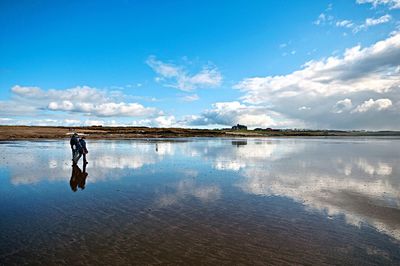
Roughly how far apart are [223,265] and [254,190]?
301 inches

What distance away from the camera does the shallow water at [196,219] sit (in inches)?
273

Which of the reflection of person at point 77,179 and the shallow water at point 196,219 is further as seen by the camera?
the reflection of person at point 77,179

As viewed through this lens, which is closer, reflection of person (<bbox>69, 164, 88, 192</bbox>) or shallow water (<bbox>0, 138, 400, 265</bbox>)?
shallow water (<bbox>0, 138, 400, 265</bbox>)

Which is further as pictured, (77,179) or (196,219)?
(77,179)

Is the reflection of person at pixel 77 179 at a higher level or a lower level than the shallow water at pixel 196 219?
higher

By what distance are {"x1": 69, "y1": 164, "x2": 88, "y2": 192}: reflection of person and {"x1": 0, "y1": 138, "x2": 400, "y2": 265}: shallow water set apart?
5 cm

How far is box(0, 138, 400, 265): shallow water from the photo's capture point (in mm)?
6938

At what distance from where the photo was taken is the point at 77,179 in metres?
16.0

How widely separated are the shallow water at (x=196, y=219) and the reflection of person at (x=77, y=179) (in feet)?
0.16

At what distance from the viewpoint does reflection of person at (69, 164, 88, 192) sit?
14.2 metres

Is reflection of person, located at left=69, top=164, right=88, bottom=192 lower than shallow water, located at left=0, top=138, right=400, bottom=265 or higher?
higher

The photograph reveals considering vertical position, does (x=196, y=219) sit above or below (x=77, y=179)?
below

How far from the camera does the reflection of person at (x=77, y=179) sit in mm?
14239

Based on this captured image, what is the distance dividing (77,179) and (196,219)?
9268mm
